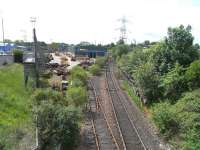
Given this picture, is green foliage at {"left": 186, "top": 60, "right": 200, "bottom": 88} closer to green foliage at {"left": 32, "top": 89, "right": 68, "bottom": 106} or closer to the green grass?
the green grass

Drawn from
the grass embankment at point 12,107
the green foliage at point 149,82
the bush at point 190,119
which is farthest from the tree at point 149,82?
the grass embankment at point 12,107

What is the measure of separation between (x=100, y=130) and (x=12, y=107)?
706 cm

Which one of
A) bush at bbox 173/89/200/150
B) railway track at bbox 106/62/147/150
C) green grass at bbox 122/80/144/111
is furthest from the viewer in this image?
green grass at bbox 122/80/144/111

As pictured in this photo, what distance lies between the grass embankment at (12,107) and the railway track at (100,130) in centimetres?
507

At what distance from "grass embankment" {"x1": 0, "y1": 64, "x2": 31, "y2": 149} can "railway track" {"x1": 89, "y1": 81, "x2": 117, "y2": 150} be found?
507 centimetres

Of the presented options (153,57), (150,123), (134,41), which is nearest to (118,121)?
(150,123)

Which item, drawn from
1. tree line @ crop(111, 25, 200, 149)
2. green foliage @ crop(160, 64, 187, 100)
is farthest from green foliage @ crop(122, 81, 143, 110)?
green foliage @ crop(160, 64, 187, 100)

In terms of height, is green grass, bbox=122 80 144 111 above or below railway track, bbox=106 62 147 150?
above

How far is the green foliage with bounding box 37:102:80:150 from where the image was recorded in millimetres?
22953

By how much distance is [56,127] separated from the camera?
2336cm

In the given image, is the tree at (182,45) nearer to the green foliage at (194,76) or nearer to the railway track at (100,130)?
the green foliage at (194,76)

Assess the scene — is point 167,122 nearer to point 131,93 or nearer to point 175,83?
point 175,83

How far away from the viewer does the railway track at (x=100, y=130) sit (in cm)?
2491

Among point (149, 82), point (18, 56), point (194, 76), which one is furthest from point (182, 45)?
point (18, 56)
